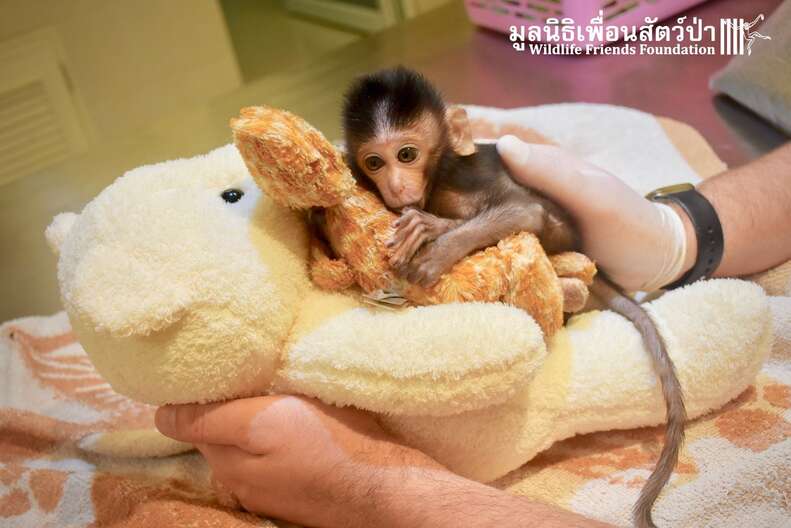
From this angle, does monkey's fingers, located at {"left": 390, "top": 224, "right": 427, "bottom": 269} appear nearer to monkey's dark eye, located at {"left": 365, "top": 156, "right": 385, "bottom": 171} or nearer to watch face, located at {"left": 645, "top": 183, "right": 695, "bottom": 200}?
monkey's dark eye, located at {"left": 365, "top": 156, "right": 385, "bottom": 171}

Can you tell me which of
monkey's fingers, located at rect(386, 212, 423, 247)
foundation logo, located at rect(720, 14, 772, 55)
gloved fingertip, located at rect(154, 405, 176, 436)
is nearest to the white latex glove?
monkey's fingers, located at rect(386, 212, 423, 247)

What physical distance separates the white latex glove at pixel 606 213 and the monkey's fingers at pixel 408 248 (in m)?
0.23

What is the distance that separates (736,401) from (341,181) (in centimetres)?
63

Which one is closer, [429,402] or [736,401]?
[429,402]

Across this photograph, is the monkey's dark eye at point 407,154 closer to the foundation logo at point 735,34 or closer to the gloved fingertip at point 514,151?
the gloved fingertip at point 514,151

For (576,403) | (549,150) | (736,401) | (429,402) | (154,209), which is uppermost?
(154,209)

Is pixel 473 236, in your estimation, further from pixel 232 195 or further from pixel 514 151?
pixel 232 195

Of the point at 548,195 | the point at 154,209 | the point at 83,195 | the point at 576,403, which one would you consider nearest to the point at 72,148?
the point at 83,195

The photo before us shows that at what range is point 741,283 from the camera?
1.01 metres

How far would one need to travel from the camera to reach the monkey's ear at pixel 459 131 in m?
1.05

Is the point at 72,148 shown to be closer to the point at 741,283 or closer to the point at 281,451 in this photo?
the point at 281,451

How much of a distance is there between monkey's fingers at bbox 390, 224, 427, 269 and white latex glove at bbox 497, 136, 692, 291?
227mm

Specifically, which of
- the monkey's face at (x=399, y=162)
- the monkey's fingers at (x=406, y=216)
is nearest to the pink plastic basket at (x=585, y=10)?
the monkey's face at (x=399, y=162)

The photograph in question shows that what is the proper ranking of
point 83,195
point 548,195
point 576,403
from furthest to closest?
point 83,195, point 548,195, point 576,403
